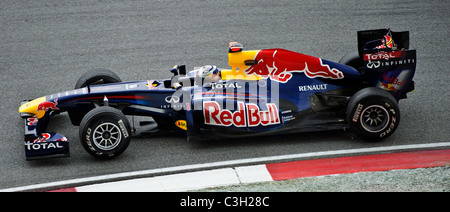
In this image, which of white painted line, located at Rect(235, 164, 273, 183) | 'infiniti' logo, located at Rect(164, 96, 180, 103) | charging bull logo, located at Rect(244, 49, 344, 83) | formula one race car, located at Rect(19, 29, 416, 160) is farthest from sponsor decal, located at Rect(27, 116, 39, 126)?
charging bull logo, located at Rect(244, 49, 344, 83)

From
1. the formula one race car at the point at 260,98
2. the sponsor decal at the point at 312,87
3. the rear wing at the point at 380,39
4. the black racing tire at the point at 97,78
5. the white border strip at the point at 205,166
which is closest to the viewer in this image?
the white border strip at the point at 205,166

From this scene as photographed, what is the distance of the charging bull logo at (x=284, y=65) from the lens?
8.39 meters

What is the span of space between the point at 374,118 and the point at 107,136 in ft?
Answer: 11.8

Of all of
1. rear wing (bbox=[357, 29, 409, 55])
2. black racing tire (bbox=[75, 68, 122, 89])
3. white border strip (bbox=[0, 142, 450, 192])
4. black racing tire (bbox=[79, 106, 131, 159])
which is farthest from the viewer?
black racing tire (bbox=[75, 68, 122, 89])

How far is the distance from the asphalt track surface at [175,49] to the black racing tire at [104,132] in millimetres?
216

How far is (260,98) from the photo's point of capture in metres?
8.38

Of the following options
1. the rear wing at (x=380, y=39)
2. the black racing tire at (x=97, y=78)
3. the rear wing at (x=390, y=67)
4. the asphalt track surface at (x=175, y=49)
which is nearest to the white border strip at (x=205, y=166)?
the asphalt track surface at (x=175, y=49)

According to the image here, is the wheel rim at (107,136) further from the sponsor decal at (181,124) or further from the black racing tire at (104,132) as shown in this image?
the sponsor decal at (181,124)

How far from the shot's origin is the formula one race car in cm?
819

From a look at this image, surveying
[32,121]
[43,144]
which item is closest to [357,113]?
[43,144]

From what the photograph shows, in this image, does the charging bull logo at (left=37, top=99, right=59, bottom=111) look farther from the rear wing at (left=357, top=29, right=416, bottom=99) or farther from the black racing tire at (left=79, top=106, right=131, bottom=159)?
the rear wing at (left=357, top=29, right=416, bottom=99)

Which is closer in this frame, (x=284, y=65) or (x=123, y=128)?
(x=123, y=128)

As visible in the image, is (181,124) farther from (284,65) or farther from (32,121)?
(32,121)

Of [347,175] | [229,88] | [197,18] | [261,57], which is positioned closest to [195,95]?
[229,88]
